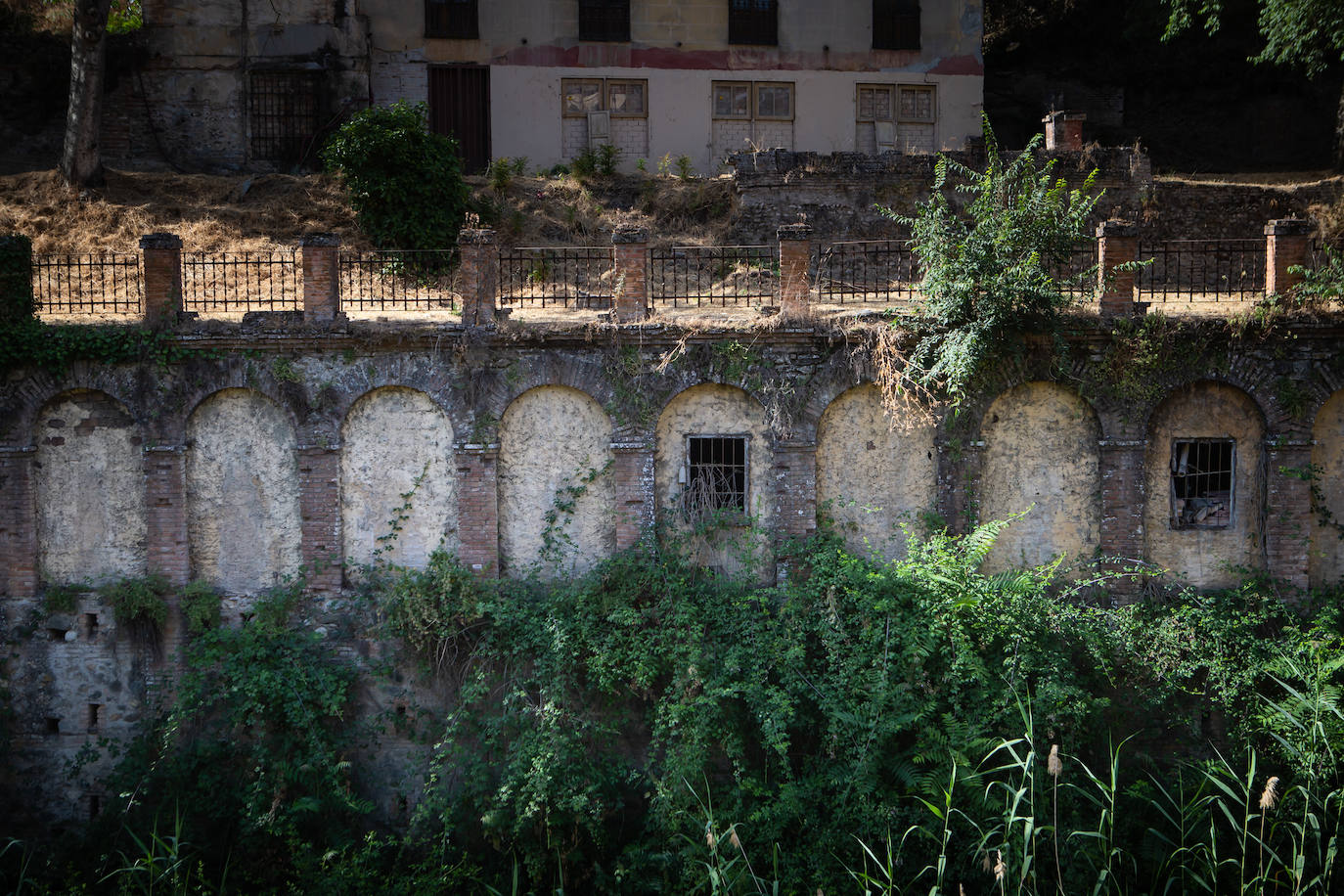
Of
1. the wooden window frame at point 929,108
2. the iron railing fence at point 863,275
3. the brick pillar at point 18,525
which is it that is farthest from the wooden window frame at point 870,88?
the brick pillar at point 18,525

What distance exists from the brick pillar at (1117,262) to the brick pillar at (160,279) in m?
11.4

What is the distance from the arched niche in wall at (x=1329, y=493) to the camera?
44.3 ft

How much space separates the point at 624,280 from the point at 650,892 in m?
7.13

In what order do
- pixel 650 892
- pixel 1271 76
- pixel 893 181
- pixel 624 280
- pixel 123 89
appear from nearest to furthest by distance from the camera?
pixel 650 892, pixel 624 280, pixel 893 181, pixel 123 89, pixel 1271 76

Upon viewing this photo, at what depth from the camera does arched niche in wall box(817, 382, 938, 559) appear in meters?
13.6

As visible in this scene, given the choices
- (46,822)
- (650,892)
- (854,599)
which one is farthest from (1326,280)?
(46,822)

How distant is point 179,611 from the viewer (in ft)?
44.2

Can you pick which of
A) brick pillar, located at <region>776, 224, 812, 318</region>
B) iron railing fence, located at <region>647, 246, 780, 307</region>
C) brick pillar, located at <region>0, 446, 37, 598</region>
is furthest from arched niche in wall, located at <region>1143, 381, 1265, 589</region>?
brick pillar, located at <region>0, 446, 37, 598</region>

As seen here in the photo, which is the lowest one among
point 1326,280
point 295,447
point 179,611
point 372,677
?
point 372,677

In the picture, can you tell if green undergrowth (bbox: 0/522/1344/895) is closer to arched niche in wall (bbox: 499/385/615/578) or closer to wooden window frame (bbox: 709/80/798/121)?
arched niche in wall (bbox: 499/385/615/578)

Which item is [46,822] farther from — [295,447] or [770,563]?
[770,563]

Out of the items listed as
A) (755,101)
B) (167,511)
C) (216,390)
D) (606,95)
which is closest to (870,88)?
(755,101)

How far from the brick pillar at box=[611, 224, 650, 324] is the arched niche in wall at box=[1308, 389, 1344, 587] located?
8.53 meters

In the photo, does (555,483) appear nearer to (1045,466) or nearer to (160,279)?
(160,279)
